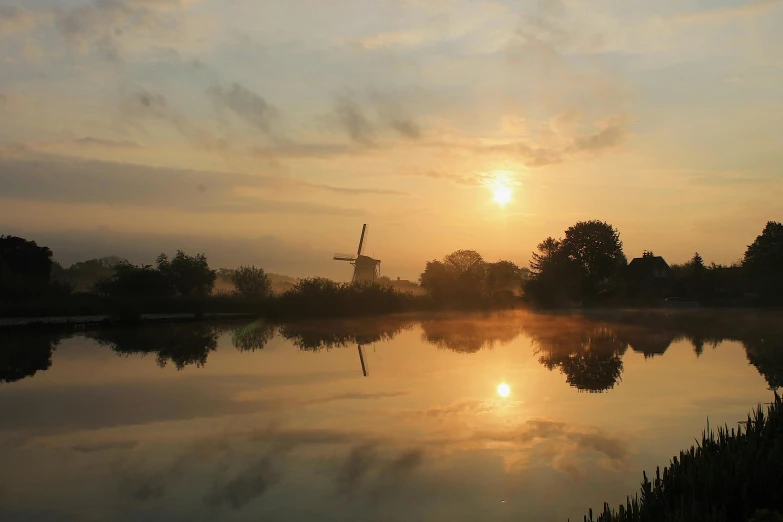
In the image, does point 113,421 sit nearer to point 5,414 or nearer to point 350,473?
point 5,414

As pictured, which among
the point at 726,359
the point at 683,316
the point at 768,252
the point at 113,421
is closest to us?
the point at 113,421

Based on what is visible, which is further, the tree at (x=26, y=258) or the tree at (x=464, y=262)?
the tree at (x=464, y=262)

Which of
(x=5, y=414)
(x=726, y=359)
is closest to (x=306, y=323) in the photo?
(x=726, y=359)

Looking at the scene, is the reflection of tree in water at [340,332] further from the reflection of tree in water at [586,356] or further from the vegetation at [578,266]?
the vegetation at [578,266]

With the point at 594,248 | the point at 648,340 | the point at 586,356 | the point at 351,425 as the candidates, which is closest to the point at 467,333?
the point at 648,340

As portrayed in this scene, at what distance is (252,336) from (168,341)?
15.4 ft

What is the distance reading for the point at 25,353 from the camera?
86.9 feet

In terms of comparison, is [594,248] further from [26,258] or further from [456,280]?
[26,258]

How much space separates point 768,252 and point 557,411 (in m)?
64.8

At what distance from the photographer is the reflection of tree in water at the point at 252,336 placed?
30334 mm

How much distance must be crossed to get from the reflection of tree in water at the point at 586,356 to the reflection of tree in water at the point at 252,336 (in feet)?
40.6

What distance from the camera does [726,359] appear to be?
24781mm

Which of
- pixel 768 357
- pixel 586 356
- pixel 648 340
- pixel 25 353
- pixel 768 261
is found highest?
pixel 768 261

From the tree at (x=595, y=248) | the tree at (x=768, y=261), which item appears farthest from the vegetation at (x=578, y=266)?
the tree at (x=768, y=261)
